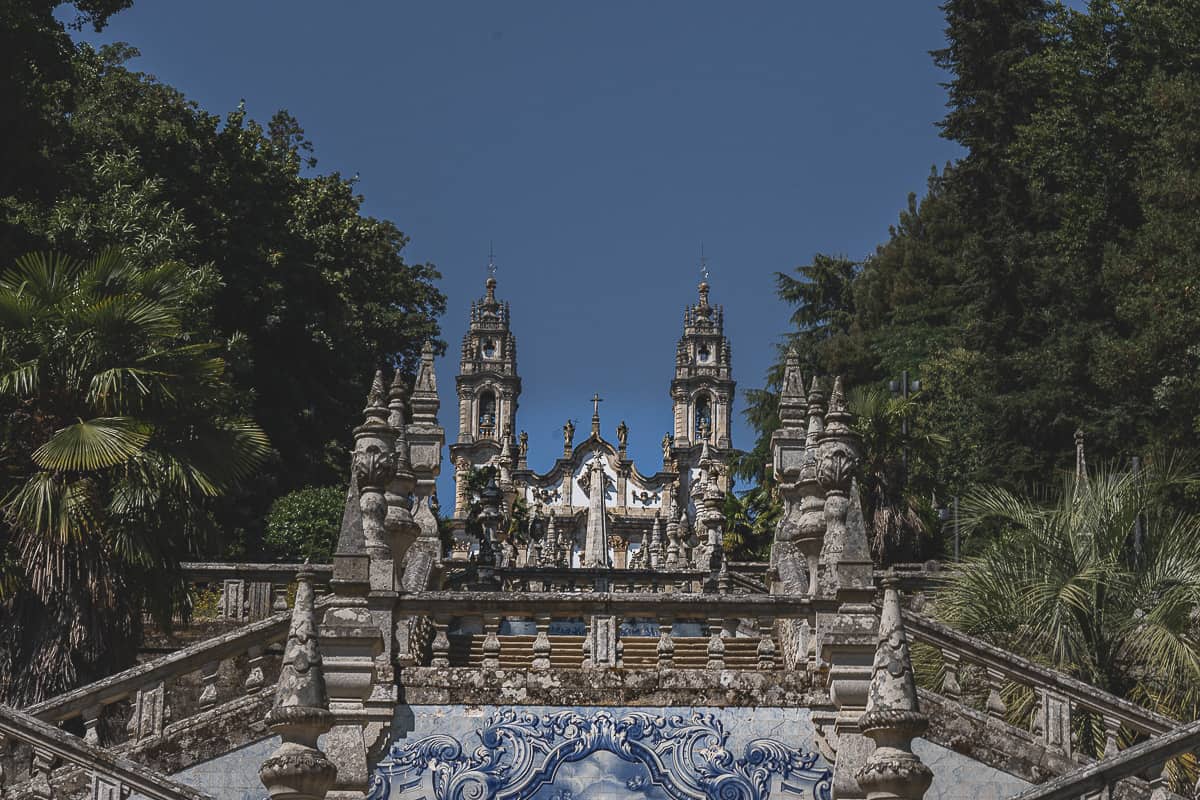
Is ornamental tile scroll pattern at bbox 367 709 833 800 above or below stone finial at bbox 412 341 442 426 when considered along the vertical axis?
below

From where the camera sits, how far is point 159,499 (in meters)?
18.8

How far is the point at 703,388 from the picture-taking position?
123 meters

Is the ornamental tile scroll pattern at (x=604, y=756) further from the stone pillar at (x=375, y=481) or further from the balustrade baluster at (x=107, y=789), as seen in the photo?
the balustrade baluster at (x=107, y=789)

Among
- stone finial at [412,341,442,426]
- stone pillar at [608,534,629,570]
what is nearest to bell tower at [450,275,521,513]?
stone pillar at [608,534,629,570]

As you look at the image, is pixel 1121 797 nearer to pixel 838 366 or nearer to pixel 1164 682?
pixel 1164 682

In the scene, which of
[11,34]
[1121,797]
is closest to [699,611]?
[1121,797]

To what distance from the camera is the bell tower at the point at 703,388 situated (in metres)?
122

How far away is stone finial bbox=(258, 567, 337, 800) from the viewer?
12719 millimetres

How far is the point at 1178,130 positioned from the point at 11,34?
19195 mm

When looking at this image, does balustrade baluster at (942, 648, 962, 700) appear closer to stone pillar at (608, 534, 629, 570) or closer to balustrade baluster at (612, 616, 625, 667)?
balustrade baluster at (612, 616, 625, 667)

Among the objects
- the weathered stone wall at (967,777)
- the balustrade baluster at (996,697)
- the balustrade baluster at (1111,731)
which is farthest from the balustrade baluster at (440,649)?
the balustrade baluster at (1111,731)

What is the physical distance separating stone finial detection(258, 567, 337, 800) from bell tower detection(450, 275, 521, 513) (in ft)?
345

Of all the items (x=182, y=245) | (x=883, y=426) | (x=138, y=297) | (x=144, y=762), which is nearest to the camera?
(x=144, y=762)

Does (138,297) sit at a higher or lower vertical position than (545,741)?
higher
